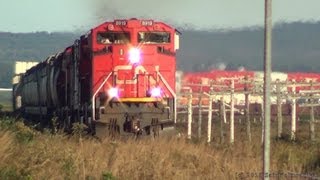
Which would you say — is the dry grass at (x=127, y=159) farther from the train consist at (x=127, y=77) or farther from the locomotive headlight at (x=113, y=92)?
the locomotive headlight at (x=113, y=92)

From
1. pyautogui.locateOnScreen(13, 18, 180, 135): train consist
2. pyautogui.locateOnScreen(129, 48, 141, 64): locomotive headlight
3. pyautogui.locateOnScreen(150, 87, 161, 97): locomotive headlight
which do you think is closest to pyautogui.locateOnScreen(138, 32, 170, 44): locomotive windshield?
pyautogui.locateOnScreen(13, 18, 180, 135): train consist

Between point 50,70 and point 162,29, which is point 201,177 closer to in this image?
point 162,29

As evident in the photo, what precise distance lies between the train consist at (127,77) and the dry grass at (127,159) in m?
4.35

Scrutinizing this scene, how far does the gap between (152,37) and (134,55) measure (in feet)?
2.98

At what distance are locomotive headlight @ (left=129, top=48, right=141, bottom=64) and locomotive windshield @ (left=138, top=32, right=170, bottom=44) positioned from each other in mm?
375

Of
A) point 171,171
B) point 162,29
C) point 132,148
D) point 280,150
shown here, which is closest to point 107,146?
point 132,148

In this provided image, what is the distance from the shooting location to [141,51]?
74.9ft

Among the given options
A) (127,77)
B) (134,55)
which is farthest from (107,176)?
(134,55)

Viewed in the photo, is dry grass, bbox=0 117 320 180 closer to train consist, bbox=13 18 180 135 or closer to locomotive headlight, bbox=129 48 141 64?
train consist, bbox=13 18 180 135

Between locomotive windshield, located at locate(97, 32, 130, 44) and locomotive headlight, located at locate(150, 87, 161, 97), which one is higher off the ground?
locomotive windshield, located at locate(97, 32, 130, 44)

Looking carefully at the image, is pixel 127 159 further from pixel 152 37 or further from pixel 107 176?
pixel 152 37

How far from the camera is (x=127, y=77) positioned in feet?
74.9

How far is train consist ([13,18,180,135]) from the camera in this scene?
2200cm

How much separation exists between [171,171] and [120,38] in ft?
35.4
